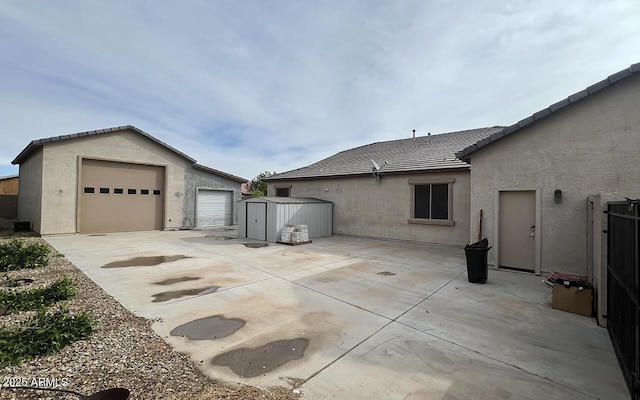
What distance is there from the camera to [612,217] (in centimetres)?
378

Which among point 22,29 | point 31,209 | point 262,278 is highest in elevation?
point 22,29

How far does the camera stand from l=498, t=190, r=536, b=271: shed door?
7.14 m

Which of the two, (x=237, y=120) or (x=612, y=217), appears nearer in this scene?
(x=612, y=217)

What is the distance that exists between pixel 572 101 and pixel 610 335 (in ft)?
18.0

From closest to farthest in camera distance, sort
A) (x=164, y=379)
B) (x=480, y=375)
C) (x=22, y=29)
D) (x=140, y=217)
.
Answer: (x=164, y=379)
(x=480, y=375)
(x=22, y=29)
(x=140, y=217)

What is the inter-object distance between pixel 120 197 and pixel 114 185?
75 cm

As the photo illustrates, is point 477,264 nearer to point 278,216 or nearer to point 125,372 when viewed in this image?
point 125,372

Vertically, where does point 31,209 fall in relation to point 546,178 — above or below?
below

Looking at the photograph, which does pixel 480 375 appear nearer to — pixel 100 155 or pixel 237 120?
pixel 237 120

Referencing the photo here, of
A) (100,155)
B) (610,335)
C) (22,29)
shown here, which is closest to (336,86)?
(22,29)

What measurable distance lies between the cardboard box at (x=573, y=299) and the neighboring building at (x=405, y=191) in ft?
19.6

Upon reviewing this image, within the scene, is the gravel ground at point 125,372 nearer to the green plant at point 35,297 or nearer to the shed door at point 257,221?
the green plant at point 35,297

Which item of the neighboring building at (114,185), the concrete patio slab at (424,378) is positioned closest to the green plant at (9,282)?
the concrete patio slab at (424,378)

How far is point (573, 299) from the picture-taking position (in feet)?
14.8
